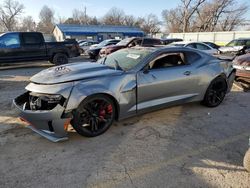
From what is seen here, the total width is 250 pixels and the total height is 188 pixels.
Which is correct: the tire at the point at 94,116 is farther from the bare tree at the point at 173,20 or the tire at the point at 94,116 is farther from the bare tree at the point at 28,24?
the bare tree at the point at 28,24

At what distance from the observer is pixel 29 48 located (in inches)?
454

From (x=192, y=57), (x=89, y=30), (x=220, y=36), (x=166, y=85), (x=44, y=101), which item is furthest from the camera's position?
(x=89, y=30)

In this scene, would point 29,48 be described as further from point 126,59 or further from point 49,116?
point 49,116

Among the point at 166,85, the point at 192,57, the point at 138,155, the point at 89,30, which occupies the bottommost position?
the point at 138,155

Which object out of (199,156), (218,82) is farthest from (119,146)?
(218,82)

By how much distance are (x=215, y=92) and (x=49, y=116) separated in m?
3.83

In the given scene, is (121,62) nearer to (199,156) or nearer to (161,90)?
(161,90)

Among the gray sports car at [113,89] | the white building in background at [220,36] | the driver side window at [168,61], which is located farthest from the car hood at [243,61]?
the white building in background at [220,36]

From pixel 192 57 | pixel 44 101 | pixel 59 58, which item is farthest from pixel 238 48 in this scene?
pixel 44 101

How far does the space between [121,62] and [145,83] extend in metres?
0.69

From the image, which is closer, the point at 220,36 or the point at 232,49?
the point at 232,49

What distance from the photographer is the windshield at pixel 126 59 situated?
4.18 metres

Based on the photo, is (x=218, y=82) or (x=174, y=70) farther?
(x=218, y=82)

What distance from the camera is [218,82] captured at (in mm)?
5293
